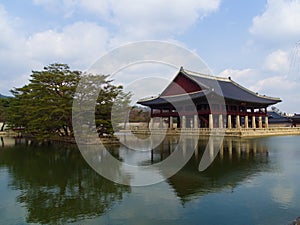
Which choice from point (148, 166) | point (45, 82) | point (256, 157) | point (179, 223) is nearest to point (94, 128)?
point (45, 82)

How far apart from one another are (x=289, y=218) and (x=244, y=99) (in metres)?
36.9

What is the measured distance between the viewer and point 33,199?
9391 millimetres

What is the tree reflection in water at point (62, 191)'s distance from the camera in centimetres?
797

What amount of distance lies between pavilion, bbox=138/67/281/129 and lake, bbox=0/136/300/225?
25455mm

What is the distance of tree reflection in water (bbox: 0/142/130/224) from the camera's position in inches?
314

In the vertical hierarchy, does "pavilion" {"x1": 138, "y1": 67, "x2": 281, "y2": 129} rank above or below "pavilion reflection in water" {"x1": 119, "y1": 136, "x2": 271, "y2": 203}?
above

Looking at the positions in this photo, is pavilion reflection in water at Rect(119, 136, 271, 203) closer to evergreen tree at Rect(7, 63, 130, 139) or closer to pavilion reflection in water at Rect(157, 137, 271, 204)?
pavilion reflection in water at Rect(157, 137, 271, 204)

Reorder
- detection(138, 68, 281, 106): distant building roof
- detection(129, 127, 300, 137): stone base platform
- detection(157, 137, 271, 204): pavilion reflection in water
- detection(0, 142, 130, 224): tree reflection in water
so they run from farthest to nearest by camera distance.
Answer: detection(138, 68, 281, 106): distant building roof < detection(129, 127, 300, 137): stone base platform < detection(157, 137, 271, 204): pavilion reflection in water < detection(0, 142, 130, 224): tree reflection in water

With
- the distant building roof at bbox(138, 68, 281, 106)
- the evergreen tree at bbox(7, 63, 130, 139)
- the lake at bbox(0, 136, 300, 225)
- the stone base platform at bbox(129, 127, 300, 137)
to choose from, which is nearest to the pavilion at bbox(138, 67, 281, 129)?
the distant building roof at bbox(138, 68, 281, 106)

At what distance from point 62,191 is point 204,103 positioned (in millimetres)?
33777

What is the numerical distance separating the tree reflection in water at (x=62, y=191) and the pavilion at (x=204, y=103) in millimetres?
27144

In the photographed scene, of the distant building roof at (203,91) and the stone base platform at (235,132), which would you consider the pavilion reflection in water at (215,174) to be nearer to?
the stone base platform at (235,132)

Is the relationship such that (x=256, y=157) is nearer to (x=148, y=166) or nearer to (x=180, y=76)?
(x=148, y=166)

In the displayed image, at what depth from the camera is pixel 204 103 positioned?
4166cm
